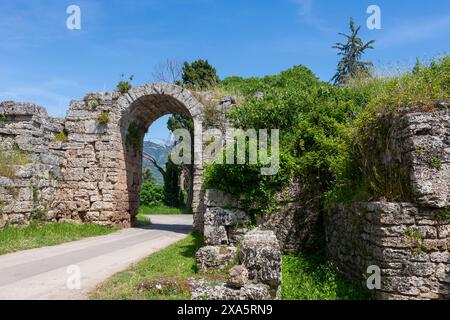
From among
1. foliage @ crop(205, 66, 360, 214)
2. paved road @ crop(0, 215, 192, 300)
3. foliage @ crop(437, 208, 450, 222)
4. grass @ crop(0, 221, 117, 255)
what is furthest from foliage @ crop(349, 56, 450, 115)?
grass @ crop(0, 221, 117, 255)

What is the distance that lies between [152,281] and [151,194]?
2812 cm

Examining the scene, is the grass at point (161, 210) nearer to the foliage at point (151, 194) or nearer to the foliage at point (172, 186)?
the foliage at point (151, 194)


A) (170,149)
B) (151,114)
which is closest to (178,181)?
(170,149)

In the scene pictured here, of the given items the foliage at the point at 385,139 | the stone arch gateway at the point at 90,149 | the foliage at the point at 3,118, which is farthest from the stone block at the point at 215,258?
the foliage at the point at 3,118

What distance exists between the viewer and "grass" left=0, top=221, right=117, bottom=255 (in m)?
9.37

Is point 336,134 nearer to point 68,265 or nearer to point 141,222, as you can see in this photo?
point 68,265

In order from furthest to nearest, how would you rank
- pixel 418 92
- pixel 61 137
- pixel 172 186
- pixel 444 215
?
pixel 172 186, pixel 61 137, pixel 418 92, pixel 444 215

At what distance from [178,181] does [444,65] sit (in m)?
29.8

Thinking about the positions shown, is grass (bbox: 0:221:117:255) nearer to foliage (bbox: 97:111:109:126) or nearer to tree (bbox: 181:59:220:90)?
foliage (bbox: 97:111:109:126)

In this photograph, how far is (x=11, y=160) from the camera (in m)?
11.4

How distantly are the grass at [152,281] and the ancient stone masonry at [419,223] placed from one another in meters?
2.80

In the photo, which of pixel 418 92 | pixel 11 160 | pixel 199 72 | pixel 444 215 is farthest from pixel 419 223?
pixel 199 72

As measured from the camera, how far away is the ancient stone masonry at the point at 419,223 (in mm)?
5215
